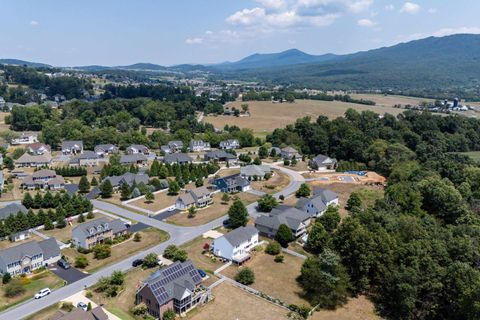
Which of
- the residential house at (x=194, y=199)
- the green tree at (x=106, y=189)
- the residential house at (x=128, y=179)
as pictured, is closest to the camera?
the residential house at (x=194, y=199)

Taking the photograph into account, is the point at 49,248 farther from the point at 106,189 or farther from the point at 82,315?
the point at 106,189

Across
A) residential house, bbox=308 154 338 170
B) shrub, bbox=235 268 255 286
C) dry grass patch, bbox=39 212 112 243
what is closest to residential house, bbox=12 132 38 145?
dry grass patch, bbox=39 212 112 243

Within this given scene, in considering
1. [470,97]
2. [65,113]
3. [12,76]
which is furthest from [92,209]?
[470,97]

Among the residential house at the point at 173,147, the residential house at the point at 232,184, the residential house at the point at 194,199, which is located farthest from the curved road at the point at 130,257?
the residential house at the point at 173,147

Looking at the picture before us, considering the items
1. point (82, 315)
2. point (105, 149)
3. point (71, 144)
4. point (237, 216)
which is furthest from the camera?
point (105, 149)

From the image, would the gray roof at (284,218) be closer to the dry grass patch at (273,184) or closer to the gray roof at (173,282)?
the dry grass patch at (273,184)

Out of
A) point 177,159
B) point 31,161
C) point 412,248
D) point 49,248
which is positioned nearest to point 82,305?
point 49,248

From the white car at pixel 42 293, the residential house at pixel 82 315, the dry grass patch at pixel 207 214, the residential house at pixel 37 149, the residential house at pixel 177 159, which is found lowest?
the dry grass patch at pixel 207 214
